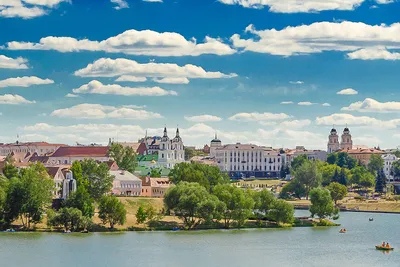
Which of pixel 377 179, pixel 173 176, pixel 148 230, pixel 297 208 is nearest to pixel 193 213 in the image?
pixel 148 230

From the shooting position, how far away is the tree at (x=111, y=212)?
86.6 m

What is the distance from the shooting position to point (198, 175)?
113m

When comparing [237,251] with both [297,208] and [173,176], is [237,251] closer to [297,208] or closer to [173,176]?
[173,176]

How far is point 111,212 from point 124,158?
62768 millimetres

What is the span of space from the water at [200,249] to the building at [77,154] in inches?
3934

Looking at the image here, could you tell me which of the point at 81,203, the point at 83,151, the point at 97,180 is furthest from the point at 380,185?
the point at 81,203

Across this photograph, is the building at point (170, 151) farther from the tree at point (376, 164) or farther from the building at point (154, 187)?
the building at point (154, 187)

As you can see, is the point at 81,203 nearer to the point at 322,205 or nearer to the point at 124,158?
the point at 322,205

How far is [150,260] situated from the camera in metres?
67.2

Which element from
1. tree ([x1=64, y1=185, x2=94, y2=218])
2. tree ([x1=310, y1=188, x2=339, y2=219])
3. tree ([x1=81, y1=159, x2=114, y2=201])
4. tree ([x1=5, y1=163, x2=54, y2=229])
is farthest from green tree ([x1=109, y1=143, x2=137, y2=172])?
tree ([x1=5, y1=163, x2=54, y2=229])

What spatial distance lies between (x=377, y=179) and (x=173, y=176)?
50.3 metres

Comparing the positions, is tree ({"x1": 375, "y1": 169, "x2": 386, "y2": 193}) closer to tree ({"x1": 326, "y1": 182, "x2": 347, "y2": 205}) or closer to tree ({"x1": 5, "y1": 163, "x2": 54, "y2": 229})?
tree ({"x1": 326, "y1": 182, "x2": 347, "y2": 205})

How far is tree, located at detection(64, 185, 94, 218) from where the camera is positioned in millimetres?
87562

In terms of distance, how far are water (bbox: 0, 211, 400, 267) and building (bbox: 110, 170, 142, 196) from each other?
38.3 meters
